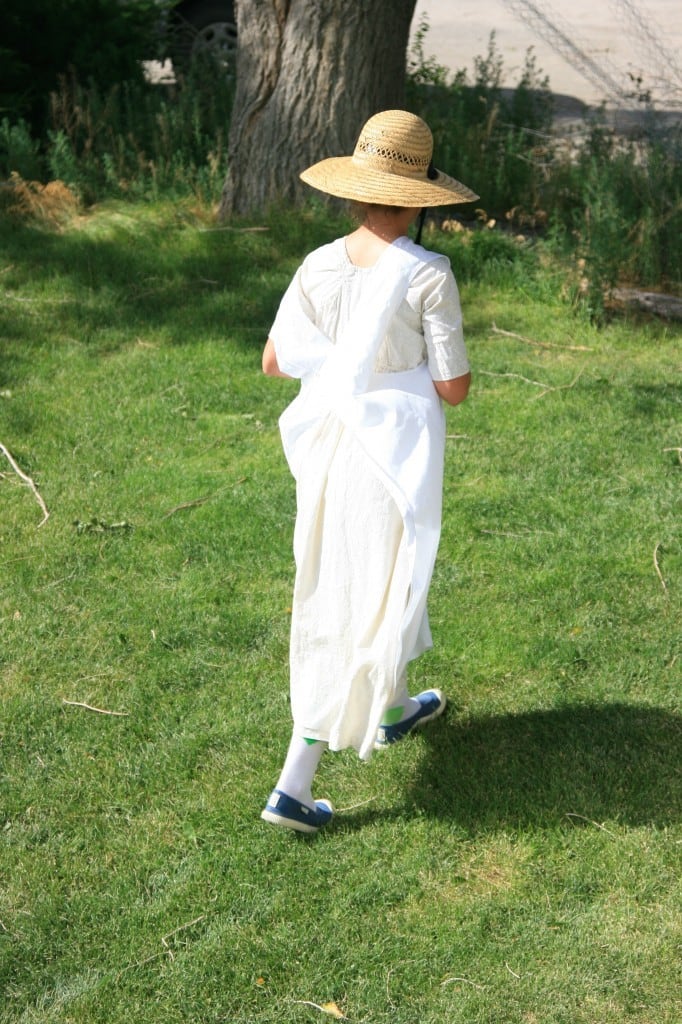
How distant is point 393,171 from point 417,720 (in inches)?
70.4

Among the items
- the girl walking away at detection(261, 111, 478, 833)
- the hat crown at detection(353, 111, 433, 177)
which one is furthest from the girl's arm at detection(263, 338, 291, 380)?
the hat crown at detection(353, 111, 433, 177)

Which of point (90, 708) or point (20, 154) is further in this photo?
point (20, 154)

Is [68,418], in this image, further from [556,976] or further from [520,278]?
[556,976]

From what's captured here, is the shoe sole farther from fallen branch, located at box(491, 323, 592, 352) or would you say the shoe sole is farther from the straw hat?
fallen branch, located at box(491, 323, 592, 352)

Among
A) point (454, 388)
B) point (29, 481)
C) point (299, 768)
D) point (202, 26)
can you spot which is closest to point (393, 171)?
point (454, 388)

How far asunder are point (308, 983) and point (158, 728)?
1186 mm

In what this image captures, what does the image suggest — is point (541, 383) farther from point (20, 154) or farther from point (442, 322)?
point (20, 154)

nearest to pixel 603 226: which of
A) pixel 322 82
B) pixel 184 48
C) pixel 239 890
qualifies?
pixel 322 82

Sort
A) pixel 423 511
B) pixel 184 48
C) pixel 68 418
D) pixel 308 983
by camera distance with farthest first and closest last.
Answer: pixel 184 48 → pixel 68 418 → pixel 423 511 → pixel 308 983

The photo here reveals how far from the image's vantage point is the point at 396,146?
3295mm

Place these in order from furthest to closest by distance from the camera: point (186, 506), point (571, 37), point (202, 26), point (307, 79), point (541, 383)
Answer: point (571, 37)
point (202, 26)
point (307, 79)
point (541, 383)
point (186, 506)

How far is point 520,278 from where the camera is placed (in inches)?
298

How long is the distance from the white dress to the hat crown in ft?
0.67

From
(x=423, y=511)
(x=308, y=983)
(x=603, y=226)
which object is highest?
(x=603, y=226)
